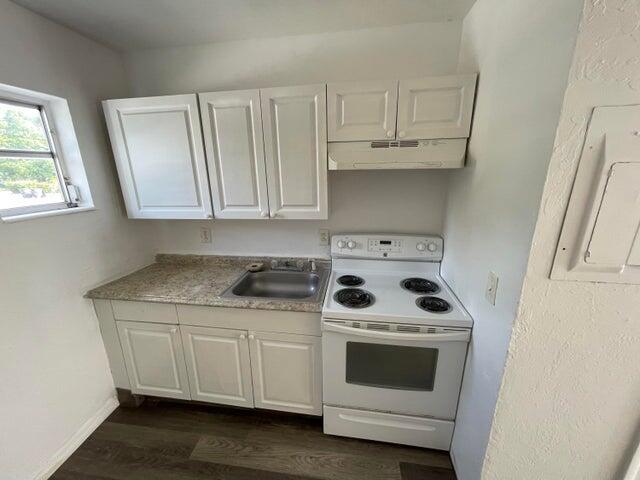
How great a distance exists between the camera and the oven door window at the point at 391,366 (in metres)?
1.32

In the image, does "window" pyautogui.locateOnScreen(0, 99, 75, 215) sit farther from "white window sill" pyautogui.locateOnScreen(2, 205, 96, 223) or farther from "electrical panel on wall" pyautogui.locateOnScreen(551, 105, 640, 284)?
"electrical panel on wall" pyautogui.locateOnScreen(551, 105, 640, 284)

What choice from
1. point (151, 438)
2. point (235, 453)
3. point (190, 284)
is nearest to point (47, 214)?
point (190, 284)

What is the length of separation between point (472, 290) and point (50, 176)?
246 centimetres

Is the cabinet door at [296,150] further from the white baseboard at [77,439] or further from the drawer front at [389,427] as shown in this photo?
the white baseboard at [77,439]

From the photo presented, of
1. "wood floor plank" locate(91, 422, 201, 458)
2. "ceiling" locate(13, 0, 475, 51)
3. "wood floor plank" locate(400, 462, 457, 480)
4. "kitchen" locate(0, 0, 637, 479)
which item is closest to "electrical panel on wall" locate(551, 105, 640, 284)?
"kitchen" locate(0, 0, 637, 479)

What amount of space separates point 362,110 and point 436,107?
38 cm

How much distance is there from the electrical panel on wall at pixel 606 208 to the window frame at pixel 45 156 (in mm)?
2378

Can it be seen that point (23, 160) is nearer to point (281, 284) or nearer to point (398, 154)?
point (281, 284)

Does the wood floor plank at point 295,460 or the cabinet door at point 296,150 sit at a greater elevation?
the cabinet door at point 296,150

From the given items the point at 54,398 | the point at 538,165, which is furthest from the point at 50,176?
the point at 538,165

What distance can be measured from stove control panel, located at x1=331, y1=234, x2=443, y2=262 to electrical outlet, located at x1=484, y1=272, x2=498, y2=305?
0.66 meters

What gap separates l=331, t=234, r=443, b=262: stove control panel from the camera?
173cm

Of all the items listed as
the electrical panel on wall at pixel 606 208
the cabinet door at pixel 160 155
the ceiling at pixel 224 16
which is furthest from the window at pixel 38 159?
the electrical panel on wall at pixel 606 208

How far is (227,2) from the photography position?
126 centimetres
